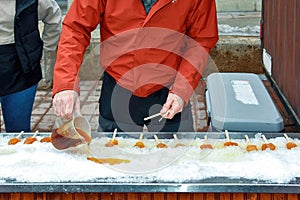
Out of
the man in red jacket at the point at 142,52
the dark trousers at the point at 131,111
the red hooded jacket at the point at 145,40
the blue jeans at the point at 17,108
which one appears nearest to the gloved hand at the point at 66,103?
the man in red jacket at the point at 142,52

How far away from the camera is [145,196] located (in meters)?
2.28

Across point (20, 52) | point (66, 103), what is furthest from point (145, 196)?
point (20, 52)

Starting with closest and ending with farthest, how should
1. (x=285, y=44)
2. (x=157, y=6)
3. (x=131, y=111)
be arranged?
(x=157, y=6), (x=131, y=111), (x=285, y=44)

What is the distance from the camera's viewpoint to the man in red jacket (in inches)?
111

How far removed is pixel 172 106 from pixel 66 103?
1.61 feet

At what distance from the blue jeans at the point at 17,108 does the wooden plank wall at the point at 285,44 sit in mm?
1643

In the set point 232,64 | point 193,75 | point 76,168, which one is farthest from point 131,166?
point 232,64

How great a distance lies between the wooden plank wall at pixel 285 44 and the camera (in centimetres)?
368

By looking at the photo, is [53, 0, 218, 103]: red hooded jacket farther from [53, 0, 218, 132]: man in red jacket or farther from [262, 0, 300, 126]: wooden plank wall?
[262, 0, 300, 126]: wooden plank wall

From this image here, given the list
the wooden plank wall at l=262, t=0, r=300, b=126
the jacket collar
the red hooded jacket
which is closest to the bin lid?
the wooden plank wall at l=262, t=0, r=300, b=126

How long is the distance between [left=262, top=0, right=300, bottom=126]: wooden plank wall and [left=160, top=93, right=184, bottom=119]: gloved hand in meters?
1.05

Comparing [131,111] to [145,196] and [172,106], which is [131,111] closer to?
[172,106]

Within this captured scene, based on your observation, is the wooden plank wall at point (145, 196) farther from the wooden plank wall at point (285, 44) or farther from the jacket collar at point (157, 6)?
the wooden plank wall at point (285, 44)

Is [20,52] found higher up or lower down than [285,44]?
higher up
